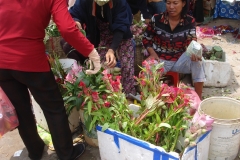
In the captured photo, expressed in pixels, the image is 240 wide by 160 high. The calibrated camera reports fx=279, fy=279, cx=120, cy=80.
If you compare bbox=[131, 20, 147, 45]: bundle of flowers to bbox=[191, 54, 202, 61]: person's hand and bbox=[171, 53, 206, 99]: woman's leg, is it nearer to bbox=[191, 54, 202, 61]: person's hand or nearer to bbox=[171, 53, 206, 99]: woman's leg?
bbox=[171, 53, 206, 99]: woman's leg

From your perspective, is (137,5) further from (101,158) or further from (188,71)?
(101,158)

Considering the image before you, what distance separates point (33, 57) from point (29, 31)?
19 centimetres

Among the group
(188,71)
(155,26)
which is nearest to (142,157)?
(188,71)

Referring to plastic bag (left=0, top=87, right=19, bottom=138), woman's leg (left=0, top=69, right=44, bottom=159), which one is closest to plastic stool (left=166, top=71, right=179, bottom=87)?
woman's leg (left=0, top=69, right=44, bottom=159)

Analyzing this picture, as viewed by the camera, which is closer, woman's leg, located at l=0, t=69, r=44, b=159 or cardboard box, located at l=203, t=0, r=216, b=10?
woman's leg, located at l=0, t=69, r=44, b=159

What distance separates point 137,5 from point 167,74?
1194 millimetres

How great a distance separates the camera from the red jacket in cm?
184

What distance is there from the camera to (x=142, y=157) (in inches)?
79.5

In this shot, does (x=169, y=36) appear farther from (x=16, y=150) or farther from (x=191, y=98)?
(x=16, y=150)

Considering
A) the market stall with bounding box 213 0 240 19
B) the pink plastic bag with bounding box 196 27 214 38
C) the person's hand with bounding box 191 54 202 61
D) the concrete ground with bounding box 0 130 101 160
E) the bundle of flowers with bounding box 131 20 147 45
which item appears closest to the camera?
the concrete ground with bounding box 0 130 101 160

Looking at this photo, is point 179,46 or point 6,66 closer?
point 6,66

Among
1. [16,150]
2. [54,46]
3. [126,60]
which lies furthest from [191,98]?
[54,46]

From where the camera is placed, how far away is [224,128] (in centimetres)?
217

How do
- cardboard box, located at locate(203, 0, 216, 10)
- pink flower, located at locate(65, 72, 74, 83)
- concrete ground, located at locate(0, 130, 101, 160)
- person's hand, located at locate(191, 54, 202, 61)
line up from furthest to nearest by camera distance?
cardboard box, located at locate(203, 0, 216, 10) → person's hand, located at locate(191, 54, 202, 61) → concrete ground, located at locate(0, 130, 101, 160) → pink flower, located at locate(65, 72, 74, 83)
